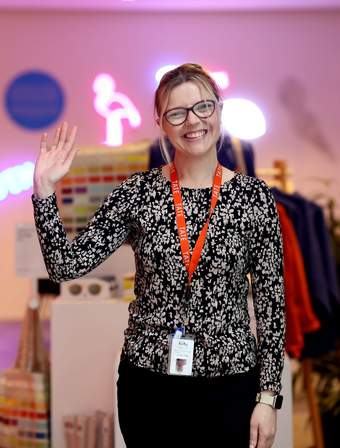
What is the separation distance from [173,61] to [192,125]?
5.11m

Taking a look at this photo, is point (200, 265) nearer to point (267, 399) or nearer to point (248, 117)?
point (267, 399)

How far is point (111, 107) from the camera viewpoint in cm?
630

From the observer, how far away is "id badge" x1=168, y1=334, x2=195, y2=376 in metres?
1.42

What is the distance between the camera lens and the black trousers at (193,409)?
1.45 meters

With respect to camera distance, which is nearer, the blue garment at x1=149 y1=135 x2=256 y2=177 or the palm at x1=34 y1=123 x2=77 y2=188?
the palm at x1=34 y1=123 x2=77 y2=188

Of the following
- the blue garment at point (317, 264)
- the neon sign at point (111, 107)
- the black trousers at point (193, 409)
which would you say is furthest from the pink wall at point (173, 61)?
the black trousers at point (193, 409)

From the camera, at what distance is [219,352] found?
4.73 feet

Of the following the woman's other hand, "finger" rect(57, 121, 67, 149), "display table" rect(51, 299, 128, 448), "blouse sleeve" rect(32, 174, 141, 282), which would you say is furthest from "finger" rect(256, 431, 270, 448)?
"display table" rect(51, 299, 128, 448)

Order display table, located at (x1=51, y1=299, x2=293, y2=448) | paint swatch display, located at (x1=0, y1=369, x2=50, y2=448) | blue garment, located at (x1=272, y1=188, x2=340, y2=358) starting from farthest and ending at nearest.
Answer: blue garment, located at (x1=272, y1=188, x2=340, y2=358) < paint swatch display, located at (x1=0, y1=369, x2=50, y2=448) < display table, located at (x1=51, y1=299, x2=293, y2=448)

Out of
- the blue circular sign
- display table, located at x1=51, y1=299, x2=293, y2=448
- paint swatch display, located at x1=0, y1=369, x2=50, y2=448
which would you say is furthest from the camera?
the blue circular sign

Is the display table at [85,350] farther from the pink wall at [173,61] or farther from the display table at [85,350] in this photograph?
the pink wall at [173,61]

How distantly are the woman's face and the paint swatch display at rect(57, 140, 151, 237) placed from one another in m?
1.57

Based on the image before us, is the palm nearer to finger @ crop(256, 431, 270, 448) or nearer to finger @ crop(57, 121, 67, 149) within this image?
finger @ crop(57, 121, 67, 149)

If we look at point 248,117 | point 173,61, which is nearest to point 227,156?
point 248,117
